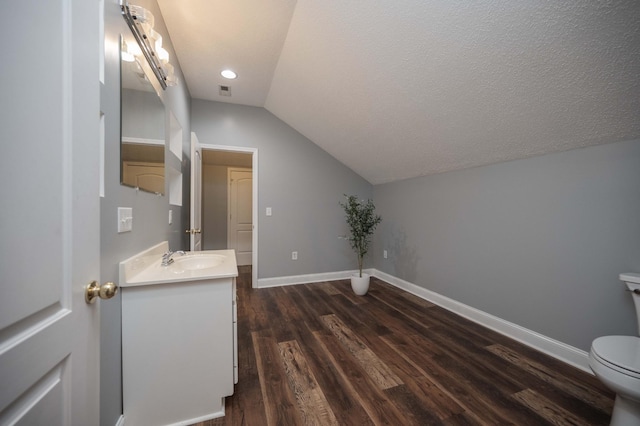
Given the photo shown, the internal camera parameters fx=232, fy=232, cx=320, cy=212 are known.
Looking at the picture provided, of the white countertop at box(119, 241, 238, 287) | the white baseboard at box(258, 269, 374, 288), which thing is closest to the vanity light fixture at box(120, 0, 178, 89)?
the white countertop at box(119, 241, 238, 287)

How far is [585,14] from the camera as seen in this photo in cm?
106

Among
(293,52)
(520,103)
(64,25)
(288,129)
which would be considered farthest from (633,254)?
(288,129)

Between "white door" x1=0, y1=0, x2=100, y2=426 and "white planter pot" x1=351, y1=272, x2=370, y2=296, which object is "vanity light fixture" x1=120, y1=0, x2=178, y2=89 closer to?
"white door" x1=0, y1=0, x2=100, y2=426

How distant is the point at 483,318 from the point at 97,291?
9.09 ft

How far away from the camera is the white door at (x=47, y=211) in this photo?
40 centimetres

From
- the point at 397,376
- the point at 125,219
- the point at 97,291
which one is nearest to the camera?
the point at 97,291

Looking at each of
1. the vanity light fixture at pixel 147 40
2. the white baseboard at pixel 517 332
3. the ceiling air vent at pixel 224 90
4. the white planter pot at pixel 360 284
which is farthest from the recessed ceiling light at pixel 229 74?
the white baseboard at pixel 517 332

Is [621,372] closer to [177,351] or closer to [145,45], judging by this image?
[177,351]

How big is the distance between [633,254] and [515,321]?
0.90 m

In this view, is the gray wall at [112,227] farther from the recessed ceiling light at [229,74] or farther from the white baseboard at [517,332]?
the white baseboard at [517,332]

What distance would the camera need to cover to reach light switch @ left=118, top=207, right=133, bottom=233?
1083mm

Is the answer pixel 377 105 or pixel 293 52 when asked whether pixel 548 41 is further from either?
pixel 293 52

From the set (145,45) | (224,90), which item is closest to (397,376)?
(145,45)

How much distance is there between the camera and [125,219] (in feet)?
3.70
